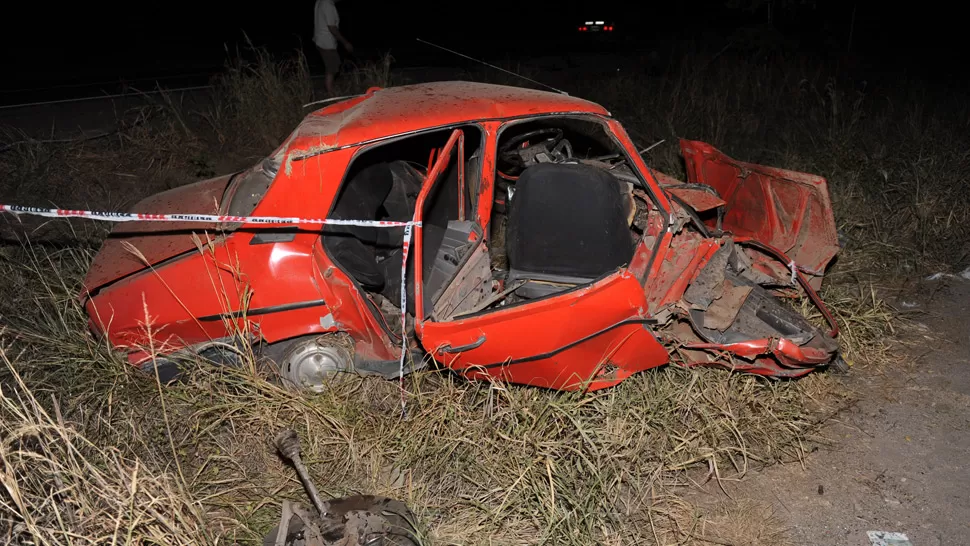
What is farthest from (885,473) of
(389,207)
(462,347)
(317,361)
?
(389,207)

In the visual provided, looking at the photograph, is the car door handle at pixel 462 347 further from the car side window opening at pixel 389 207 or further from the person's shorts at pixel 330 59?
the person's shorts at pixel 330 59

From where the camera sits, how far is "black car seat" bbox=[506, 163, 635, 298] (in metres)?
3.91

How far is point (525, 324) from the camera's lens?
134 inches

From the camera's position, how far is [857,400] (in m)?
4.29

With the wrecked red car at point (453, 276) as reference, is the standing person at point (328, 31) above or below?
above

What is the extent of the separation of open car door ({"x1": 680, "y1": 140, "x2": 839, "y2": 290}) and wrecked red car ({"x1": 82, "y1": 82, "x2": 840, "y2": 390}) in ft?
0.93

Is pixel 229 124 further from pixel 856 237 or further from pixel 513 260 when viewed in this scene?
pixel 856 237

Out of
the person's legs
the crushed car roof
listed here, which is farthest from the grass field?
the person's legs

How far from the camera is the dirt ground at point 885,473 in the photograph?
132 inches

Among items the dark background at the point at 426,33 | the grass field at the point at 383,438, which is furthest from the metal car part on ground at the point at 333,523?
the dark background at the point at 426,33

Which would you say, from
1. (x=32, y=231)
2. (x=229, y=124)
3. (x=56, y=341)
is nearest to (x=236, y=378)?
(x=56, y=341)

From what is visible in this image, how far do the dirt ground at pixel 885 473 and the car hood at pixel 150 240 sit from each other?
2.99 metres

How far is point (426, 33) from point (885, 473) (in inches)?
655

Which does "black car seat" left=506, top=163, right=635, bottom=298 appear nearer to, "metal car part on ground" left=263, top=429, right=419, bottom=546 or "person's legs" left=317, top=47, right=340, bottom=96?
"metal car part on ground" left=263, top=429, right=419, bottom=546
